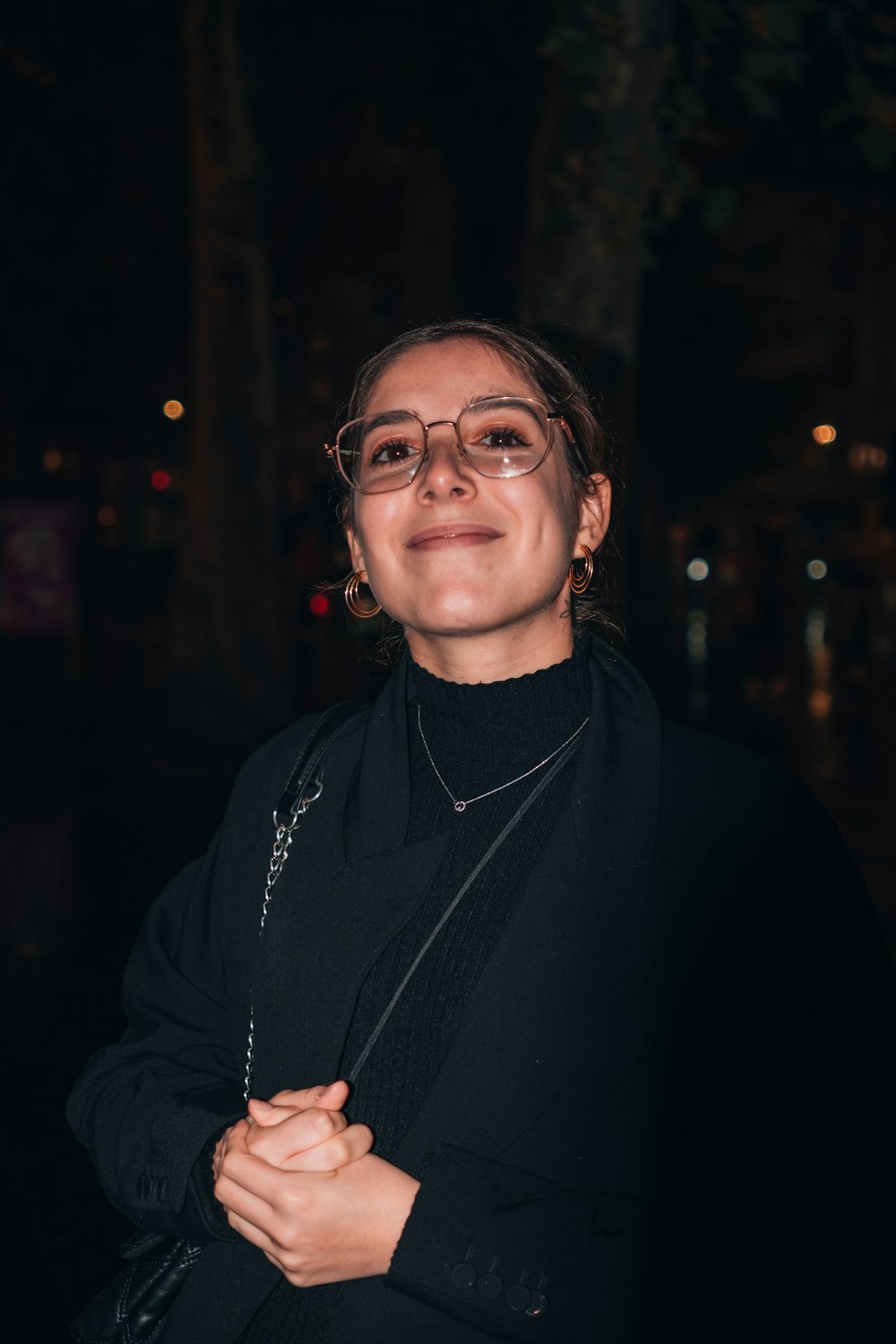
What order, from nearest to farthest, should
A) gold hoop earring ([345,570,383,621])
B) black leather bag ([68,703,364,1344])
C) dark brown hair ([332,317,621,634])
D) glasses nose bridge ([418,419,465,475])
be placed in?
black leather bag ([68,703,364,1344]) < glasses nose bridge ([418,419,465,475]) < dark brown hair ([332,317,621,634]) < gold hoop earring ([345,570,383,621])

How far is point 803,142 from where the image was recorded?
584 inches

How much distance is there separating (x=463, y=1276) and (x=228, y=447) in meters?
12.0

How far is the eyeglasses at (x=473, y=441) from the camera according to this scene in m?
2.26

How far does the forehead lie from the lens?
7.50ft

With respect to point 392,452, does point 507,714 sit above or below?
below

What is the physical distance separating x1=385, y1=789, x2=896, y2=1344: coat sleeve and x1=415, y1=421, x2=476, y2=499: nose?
2.42ft

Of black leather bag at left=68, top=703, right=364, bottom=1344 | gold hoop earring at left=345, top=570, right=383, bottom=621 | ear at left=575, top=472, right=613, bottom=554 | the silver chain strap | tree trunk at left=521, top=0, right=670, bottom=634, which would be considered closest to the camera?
black leather bag at left=68, top=703, right=364, bottom=1344

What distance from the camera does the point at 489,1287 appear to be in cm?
180

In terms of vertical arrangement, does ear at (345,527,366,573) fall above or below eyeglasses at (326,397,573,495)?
below

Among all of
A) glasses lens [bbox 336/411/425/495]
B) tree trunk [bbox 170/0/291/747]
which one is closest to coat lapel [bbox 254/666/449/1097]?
glasses lens [bbox 336/411/425/495]

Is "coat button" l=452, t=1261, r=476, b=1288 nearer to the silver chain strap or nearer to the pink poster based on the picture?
the silver chain strap

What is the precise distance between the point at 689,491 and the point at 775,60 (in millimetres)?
30225

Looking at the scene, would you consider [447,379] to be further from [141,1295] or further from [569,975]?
[141,1295]

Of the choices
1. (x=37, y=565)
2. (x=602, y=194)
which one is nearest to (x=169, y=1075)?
(x=602, y=194)
